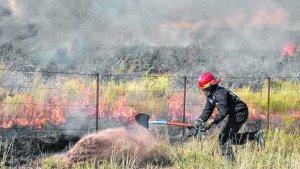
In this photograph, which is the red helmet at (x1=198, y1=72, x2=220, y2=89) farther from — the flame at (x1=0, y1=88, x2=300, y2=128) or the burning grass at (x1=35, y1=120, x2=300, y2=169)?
the flame at (x1=0, y1=88, x2=300, y2=128)

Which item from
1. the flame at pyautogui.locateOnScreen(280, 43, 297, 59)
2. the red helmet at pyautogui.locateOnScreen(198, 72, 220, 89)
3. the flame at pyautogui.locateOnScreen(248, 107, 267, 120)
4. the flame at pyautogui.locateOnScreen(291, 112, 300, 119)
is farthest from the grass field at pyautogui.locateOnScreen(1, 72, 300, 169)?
the flame at pyautogui.locateOnScreen(280, 43, 297, 59)

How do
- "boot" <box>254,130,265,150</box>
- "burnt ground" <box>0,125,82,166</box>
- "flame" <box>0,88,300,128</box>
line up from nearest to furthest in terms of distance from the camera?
"boot" <box>254,130,265,150</box>
"burnt ground" <box>0,125,82,166</box>
"flame" <box>0,88,300,128</box>

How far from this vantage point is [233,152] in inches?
307

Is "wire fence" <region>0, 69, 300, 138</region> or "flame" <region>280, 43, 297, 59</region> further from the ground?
"flame" <region>280, 43, 297, 59</region>

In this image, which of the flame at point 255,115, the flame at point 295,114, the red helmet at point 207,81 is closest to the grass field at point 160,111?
the flame at point 295,114

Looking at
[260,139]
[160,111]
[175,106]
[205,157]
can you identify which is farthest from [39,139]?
[260,139]

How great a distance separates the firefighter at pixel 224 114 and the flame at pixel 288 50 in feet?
55.5

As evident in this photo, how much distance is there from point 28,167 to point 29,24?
15313 millimetres

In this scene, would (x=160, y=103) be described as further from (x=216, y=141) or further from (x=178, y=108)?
(x=216, y=141)

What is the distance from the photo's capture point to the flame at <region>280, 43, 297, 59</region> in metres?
24.8

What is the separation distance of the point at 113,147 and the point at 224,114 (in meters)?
1.77

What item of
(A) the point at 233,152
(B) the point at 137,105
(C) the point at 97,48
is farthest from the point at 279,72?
(A) the point at 233,152

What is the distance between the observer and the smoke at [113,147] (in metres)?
7.82

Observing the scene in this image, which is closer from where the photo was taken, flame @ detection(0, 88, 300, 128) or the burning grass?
the burning grass
